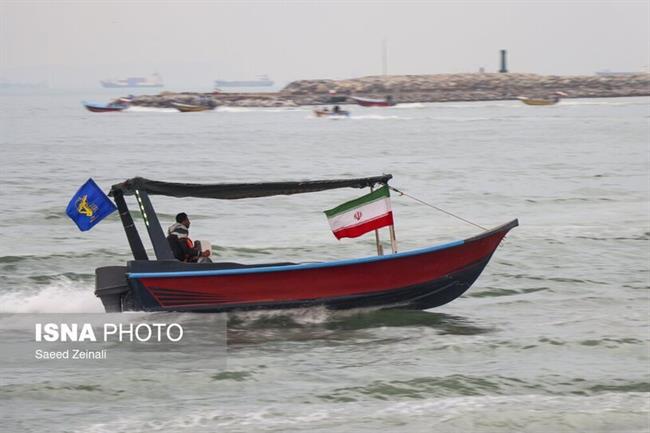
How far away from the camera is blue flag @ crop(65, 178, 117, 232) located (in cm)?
1383

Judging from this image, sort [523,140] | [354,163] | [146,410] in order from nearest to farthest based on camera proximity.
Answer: [146,410] < [354,163] < [523,140]

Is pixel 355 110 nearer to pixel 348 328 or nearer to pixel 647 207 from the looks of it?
pixel 647 207

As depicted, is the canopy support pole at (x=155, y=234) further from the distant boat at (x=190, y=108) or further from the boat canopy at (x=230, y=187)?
the distant boat at (x=190, y=108)

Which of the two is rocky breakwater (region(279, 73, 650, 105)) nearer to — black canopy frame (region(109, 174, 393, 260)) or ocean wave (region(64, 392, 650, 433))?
black canopy frame (region(109, 174, 393, 260))

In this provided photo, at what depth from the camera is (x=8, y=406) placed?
11.6 metres

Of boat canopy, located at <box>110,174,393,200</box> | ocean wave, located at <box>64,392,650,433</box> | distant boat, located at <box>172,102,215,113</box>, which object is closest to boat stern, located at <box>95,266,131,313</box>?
boat canopy, located at <box>110,174,393,200</box>

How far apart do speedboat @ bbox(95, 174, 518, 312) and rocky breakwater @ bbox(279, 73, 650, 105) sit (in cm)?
11474

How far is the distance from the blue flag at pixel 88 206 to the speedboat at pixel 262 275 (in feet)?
0.63

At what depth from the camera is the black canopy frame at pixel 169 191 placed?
14.0 metres

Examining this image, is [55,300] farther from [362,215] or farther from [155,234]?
[362,215]

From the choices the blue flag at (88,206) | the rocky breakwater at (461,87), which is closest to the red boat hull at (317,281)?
the blue flag at (88,206)

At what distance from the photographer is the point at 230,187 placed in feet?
46.9

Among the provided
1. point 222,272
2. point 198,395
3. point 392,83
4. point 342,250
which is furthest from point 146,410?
point 392,83

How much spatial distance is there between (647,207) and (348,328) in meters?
16.8
